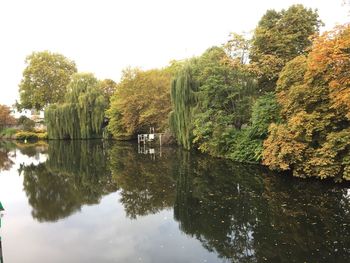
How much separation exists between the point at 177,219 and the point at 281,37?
1335cm

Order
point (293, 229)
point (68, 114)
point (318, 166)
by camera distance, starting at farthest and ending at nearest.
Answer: point (68, 114) → point (318, 166) → point (293, 229)

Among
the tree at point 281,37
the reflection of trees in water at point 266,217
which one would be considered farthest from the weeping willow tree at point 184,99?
the reflection of trees in water at point 266,217

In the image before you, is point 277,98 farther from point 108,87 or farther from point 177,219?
point 108,87

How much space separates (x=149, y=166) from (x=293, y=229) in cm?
1199

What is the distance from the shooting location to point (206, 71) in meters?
22.5

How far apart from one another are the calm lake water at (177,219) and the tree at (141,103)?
19.5 meters

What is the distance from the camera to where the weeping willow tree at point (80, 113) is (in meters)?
44.9

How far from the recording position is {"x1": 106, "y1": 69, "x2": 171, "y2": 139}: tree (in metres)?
35.2

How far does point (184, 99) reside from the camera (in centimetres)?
2556

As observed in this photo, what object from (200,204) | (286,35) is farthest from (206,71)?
(200,204)

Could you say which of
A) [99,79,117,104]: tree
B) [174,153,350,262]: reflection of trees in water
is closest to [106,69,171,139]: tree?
[99,79,117,104]: tree

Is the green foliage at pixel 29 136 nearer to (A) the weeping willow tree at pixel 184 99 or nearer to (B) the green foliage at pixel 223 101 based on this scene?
(A) the weeping willow tree at pixel 184 99

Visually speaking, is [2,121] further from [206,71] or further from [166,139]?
[206,71]

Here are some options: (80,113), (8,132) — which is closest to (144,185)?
(80,113)
